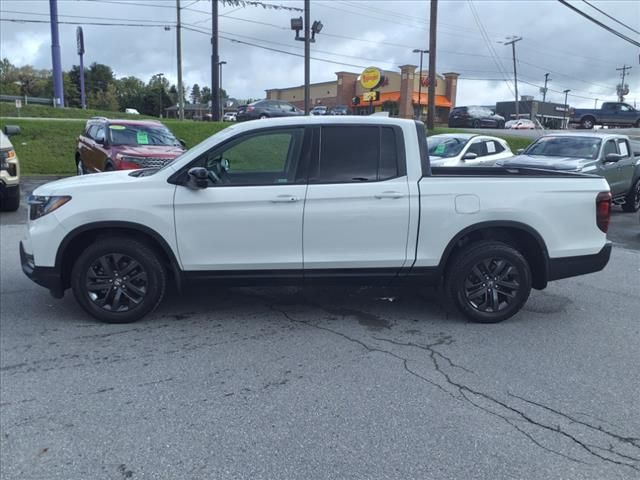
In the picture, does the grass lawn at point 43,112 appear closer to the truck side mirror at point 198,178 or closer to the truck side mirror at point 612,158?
the truck side mirror at point 612,158

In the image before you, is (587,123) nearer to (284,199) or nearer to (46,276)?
(284,199)

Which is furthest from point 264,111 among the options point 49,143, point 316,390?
point 316,390

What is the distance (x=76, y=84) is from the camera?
92625 mm

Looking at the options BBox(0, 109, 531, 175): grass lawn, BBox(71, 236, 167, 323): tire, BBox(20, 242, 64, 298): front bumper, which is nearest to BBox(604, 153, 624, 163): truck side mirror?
BBox(71, 236, 167, 323): tire

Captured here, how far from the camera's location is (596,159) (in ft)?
39.9

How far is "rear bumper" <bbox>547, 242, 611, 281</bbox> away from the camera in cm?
525

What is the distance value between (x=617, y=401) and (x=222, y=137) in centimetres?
366

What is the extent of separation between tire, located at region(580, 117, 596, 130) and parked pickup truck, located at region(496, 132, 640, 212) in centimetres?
2714

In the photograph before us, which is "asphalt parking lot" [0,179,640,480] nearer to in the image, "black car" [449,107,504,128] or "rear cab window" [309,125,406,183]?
"rear cab window" [309,125,406,183]

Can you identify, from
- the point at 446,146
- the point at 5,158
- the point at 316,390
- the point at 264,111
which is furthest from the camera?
the point at 264,111

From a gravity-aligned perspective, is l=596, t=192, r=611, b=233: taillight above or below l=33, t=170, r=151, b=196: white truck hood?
below

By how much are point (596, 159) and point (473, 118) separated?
2758cm

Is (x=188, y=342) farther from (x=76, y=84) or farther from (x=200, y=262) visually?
(x=76, y=84)

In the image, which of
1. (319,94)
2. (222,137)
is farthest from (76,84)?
(222,137)
